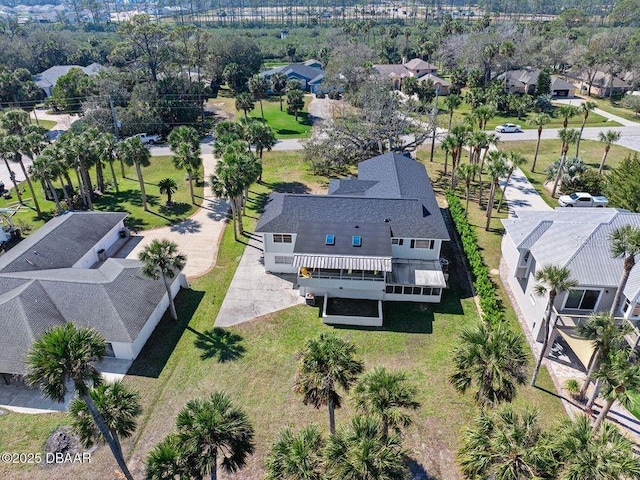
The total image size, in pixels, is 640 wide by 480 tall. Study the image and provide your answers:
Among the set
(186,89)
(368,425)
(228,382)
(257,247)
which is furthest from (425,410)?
(186,89)

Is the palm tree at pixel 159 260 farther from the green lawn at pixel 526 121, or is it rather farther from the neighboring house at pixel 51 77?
the neighboring house at pixel 51 77

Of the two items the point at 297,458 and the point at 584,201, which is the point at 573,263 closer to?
the point at 584,201

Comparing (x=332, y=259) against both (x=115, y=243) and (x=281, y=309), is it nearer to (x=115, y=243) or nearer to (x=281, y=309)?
(x=281, y=309)

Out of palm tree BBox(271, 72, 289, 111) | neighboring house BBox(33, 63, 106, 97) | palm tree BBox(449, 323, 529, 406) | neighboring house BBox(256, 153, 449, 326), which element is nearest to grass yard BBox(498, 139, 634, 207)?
neighboring house BBox(256, 153, 449, 326)

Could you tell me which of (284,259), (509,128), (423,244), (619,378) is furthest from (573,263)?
(509,128)

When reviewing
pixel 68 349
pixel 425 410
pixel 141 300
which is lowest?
pixel 425 410
